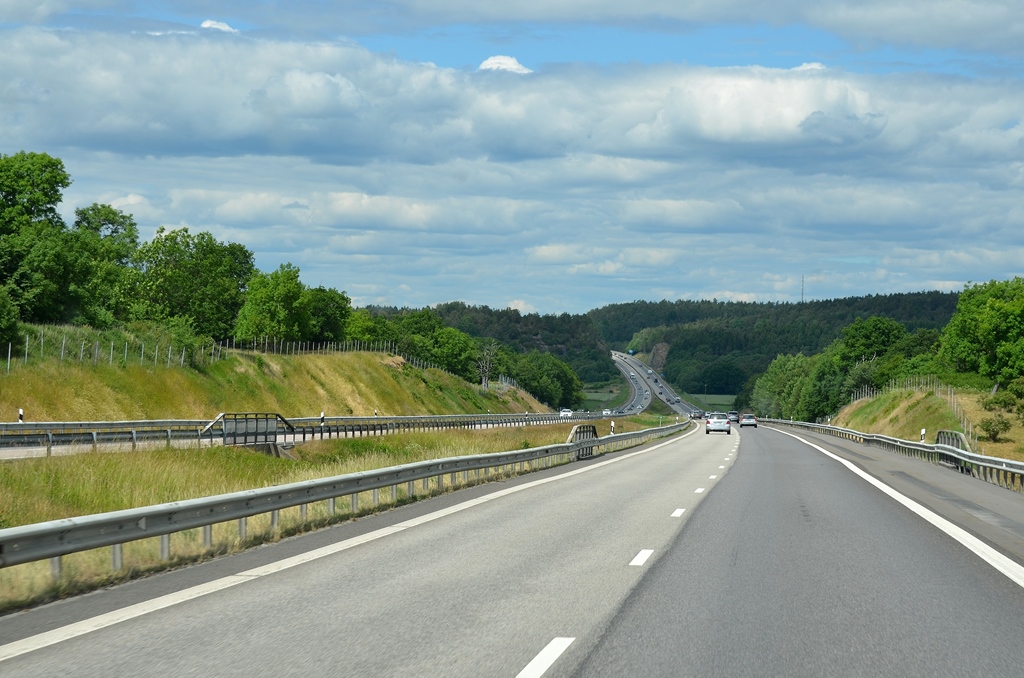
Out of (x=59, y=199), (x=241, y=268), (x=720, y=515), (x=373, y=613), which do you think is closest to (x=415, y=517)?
(x=720, y=515)

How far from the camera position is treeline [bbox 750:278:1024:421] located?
369 feet

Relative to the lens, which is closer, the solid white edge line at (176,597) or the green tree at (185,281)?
the solid white edge line at (176,597)

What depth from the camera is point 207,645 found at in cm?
816

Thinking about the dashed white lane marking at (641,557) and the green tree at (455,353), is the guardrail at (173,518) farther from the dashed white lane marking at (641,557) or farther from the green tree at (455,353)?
the green tree at (455,353)

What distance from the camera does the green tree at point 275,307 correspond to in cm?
12481

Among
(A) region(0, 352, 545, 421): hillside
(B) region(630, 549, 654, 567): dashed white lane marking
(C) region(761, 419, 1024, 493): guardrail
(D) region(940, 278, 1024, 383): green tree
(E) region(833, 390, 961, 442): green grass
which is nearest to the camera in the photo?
(B) region(630, 549, 654, 567): dashed white lane marking

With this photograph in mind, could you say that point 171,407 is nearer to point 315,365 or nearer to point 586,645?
point 315,365

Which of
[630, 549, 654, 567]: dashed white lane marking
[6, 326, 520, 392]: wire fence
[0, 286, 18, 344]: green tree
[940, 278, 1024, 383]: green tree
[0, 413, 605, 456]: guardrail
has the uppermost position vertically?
[940, 278, 1024, 383]: green tree

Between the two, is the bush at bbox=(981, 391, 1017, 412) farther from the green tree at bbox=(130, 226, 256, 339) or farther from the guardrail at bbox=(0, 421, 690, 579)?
the green tree at bbox=(130, 226, 256, 339)

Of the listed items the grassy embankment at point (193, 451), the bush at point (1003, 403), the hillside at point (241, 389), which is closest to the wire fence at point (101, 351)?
the hillside at point (241, 389)

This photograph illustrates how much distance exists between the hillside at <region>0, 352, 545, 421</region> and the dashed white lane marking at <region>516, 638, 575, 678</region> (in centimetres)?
4885

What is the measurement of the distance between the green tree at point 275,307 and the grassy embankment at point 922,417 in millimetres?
59728

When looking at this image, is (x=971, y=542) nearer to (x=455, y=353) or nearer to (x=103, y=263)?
(x=103, y=263)

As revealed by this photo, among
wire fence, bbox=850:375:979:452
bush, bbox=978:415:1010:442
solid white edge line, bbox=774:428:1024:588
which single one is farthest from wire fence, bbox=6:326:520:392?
bush, bbox=978:415:1010:442
